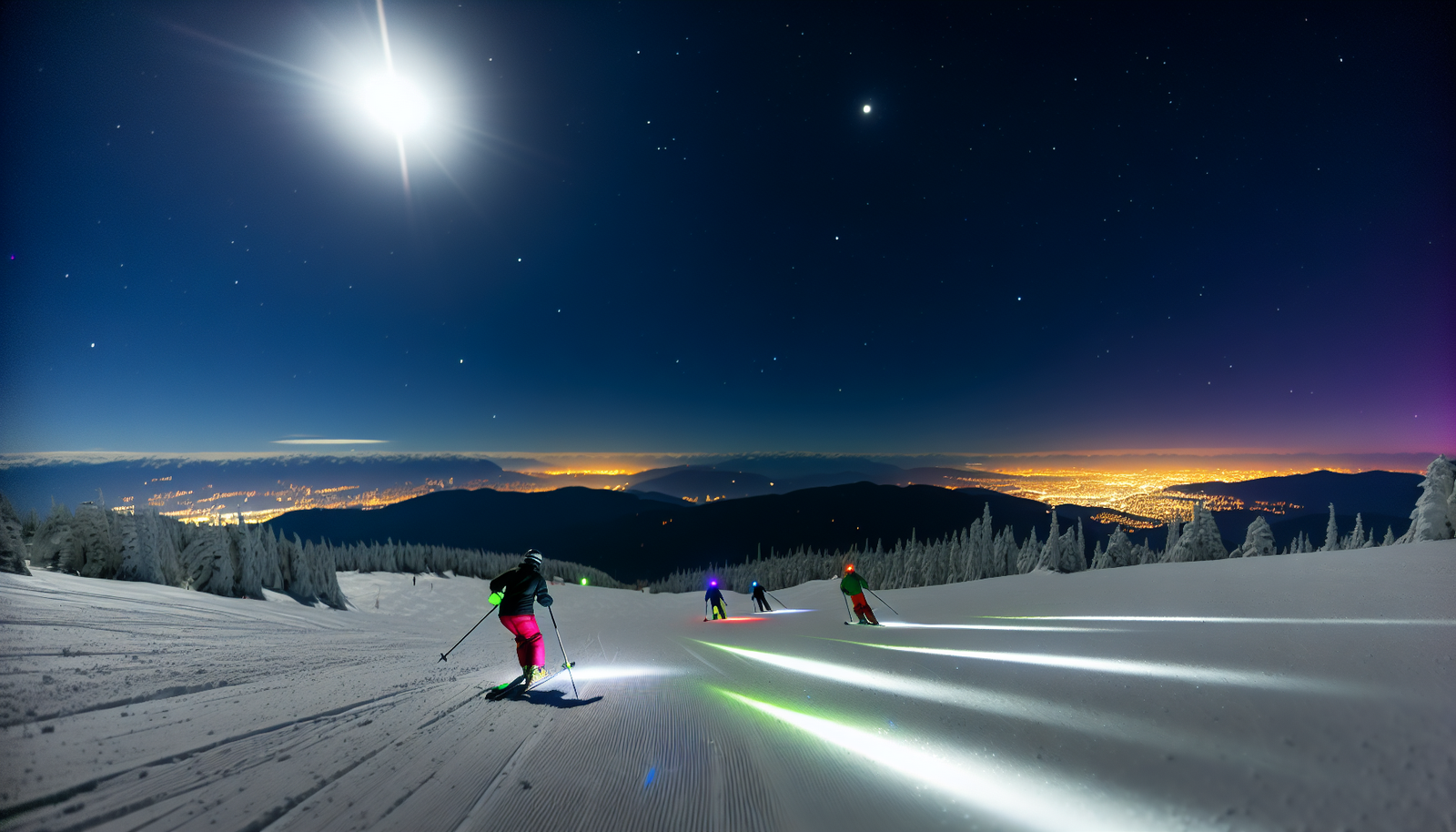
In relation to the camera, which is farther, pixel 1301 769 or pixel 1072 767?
pixel 1072 767

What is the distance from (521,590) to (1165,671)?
7.16 meters

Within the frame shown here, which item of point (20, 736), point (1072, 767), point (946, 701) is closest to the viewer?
point (1072, 767)

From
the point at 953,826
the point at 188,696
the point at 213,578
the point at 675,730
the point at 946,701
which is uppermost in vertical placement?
the point at 953,826

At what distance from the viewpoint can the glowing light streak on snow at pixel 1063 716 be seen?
2.32 metres

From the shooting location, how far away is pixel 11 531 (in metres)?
10.8

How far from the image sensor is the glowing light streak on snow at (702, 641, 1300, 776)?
91.5 inches

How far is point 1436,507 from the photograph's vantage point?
1185 centimetres

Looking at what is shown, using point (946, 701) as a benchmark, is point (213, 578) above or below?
below

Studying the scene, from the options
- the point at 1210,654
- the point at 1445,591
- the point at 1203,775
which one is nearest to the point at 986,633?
the point at 1210,654

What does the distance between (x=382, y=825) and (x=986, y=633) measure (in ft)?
22.9

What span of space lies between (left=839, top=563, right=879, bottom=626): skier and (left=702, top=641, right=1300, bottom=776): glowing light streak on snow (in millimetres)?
6140

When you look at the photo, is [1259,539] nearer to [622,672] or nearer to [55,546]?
[622,672]

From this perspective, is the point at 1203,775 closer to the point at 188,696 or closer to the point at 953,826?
the point at 953,826

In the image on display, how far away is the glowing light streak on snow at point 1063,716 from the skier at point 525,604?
3.53m
